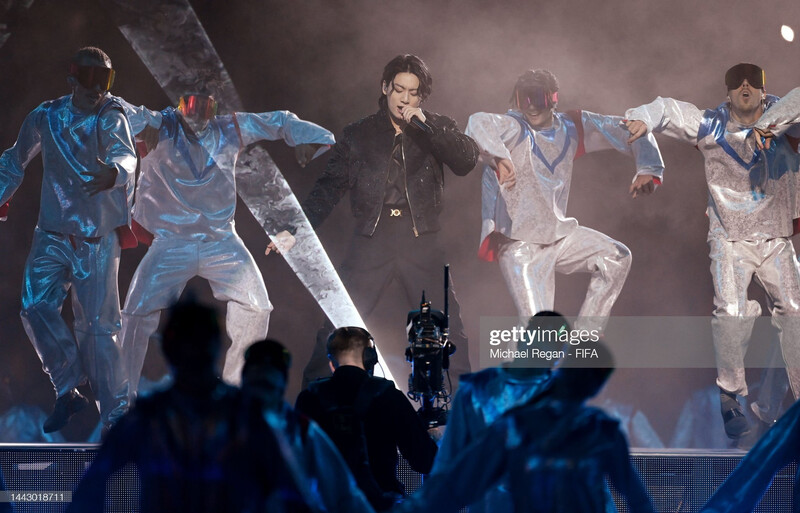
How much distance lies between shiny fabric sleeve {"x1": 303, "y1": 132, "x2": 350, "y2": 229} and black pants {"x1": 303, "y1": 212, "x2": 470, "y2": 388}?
29 centimetres

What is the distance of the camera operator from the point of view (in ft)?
10.6

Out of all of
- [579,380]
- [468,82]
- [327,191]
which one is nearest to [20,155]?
[327,191]

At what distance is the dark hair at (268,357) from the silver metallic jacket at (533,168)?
3.77 meters

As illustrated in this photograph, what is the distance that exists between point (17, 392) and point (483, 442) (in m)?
4.69

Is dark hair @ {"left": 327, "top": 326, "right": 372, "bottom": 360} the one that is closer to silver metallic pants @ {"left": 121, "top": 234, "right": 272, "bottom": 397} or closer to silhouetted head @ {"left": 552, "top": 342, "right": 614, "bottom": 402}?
silhouetted head @ {"left": 552, "top": 342, "right": 614, "bottom": 402}

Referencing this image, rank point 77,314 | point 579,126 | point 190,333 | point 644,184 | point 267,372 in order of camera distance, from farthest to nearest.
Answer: point 579,126 < point 644,184 < point 77,314 < point 267,372 < point 190,333

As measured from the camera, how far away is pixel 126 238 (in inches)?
247

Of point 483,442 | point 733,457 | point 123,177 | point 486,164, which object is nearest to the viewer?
point 483,442

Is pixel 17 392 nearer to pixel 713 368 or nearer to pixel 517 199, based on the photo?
pixel 517 199

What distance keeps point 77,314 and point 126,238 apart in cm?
58

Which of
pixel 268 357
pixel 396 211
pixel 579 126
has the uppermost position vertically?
pixel 579 126

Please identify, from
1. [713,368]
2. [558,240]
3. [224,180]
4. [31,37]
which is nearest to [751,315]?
[713,368]

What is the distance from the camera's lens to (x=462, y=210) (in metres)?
6.55
